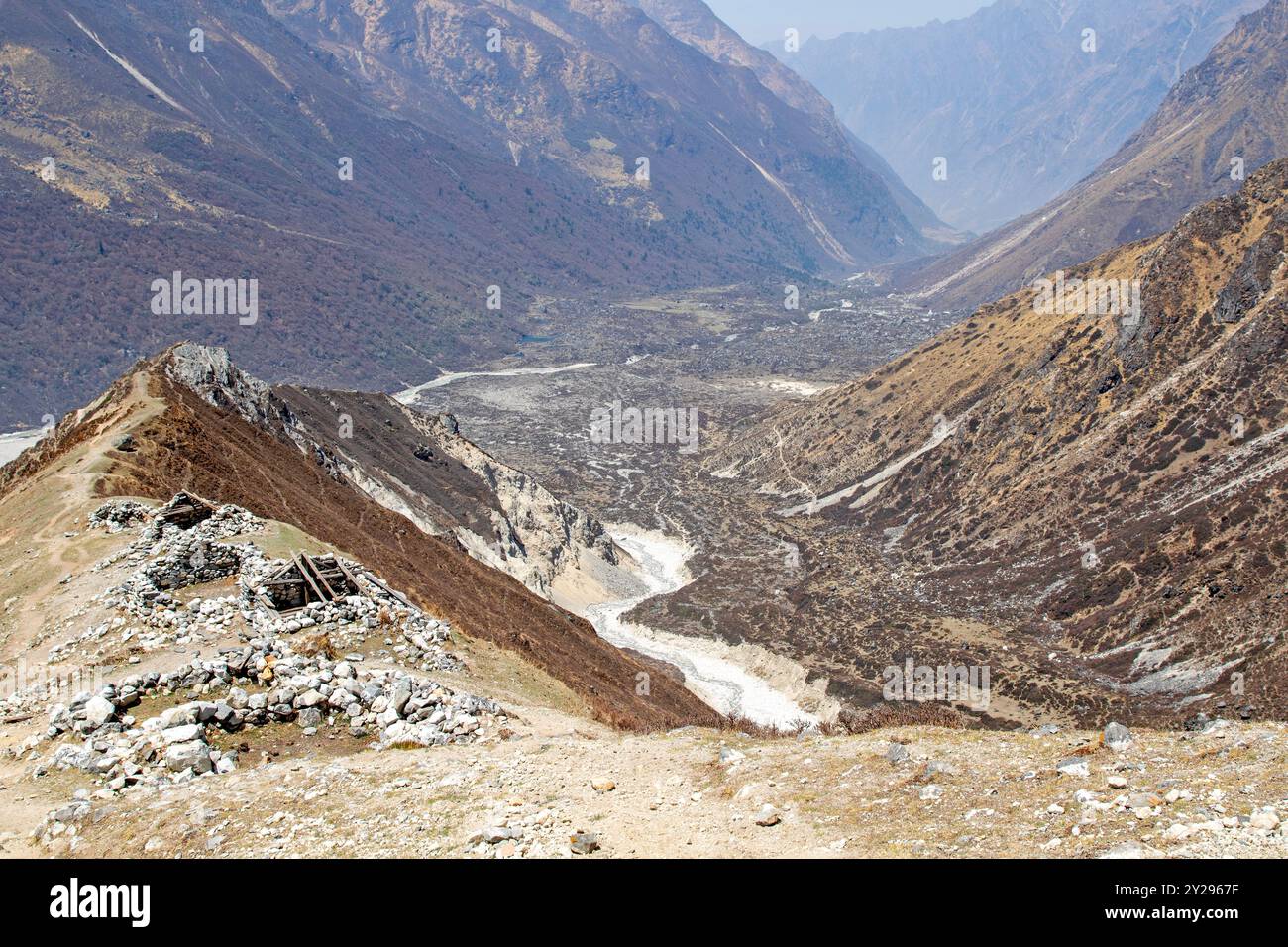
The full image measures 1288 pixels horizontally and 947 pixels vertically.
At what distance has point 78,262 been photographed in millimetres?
193500

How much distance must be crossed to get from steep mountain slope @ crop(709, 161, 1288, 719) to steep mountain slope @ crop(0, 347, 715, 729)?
2758 cm

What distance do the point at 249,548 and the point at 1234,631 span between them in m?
47.9

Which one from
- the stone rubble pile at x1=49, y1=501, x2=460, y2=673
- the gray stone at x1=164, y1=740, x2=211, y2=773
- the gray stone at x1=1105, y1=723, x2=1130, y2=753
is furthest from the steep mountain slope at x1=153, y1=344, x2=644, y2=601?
the gray stone at x1=1105, y1=723, x2=1130, y2=753

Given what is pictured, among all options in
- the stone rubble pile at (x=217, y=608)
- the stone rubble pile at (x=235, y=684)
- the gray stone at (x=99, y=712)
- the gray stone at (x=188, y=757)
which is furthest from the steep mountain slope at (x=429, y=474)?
the gray stone at (x=188, y=757)

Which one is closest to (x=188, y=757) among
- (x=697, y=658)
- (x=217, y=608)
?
(x=217, y=608)

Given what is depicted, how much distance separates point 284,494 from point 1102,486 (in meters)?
62.1

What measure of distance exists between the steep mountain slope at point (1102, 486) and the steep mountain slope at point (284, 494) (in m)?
27.6

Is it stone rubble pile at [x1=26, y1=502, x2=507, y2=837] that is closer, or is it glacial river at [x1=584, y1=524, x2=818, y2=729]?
stone rubble pile at [x1=26, y1=502, x2=507, y2=837]

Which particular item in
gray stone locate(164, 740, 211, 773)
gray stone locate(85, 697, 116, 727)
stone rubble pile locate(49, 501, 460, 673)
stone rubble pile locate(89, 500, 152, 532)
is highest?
stone rubble pile locate(89, 500, 152, 532)

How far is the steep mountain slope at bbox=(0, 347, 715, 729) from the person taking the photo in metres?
31.9

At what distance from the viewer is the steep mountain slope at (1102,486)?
5462 centimetres

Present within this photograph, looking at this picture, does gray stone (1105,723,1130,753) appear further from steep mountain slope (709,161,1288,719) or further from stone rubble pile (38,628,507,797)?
steep mountain slope (709,161,1288,719)
